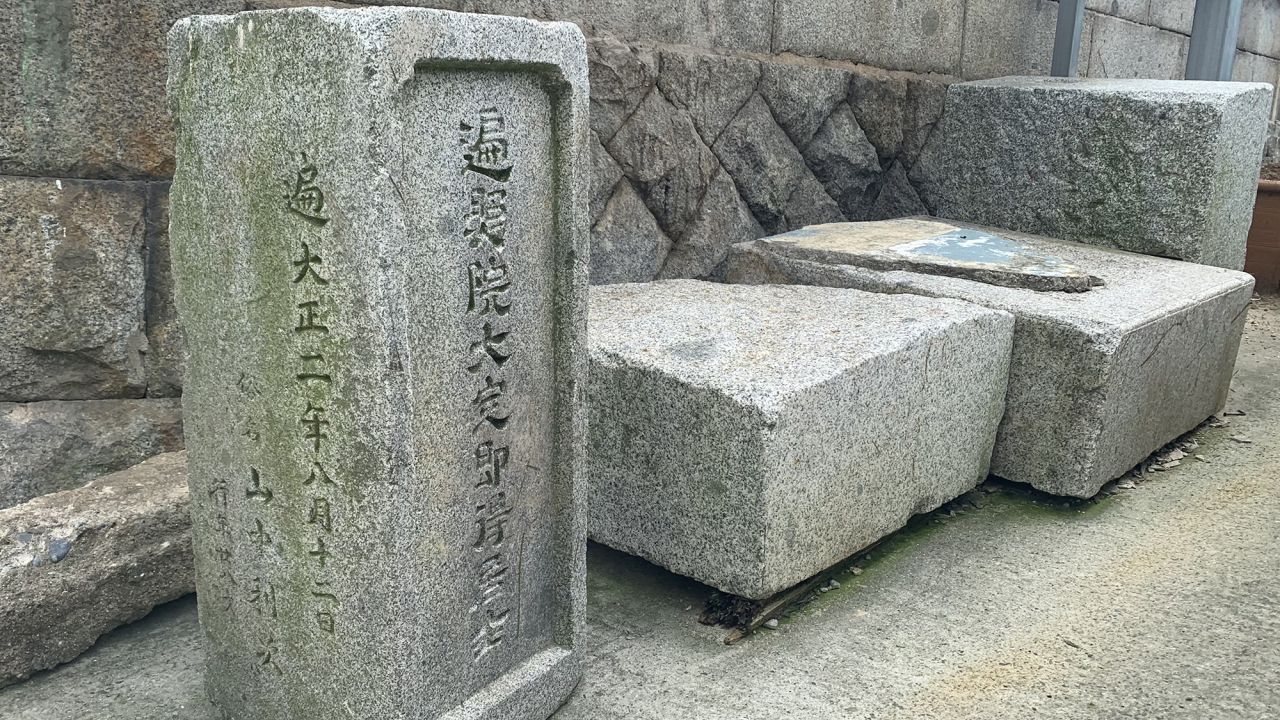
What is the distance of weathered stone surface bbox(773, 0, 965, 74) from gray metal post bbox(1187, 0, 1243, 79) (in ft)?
6.22

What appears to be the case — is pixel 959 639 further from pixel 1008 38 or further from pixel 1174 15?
pixel 1174 15

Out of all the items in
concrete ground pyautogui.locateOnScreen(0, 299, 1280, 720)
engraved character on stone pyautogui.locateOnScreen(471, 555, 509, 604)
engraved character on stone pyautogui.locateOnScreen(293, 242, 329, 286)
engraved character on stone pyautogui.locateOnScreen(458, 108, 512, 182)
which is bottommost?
concrete ground pyautogui.locateOnScreen(0, 299, 1280, 720)

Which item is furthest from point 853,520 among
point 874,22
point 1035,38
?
point 1035,38

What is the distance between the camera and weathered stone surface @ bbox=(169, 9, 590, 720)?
4.47 ft

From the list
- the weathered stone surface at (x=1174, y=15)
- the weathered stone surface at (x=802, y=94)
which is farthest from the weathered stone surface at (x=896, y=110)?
the weathered stone surface at (x=1174, y=15)

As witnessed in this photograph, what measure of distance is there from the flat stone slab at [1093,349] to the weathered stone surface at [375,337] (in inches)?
58.6

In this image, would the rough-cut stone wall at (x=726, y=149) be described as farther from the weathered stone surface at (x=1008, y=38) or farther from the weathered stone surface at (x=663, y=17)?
the weathered stone surface at (x=1008, y=38)

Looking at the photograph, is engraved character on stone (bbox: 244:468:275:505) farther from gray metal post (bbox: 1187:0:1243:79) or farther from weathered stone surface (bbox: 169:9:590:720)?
gray metal post (bbox: 1187:0:1243:79)

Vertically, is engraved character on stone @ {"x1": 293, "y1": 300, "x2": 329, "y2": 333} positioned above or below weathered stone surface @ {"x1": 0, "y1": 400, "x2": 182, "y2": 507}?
above

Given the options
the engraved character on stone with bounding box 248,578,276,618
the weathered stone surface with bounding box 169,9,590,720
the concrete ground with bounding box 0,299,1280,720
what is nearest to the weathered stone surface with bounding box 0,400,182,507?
the concrete ground with bounding box 0,299,1280,720

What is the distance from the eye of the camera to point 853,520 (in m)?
2.26

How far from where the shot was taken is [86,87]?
1.99 meters

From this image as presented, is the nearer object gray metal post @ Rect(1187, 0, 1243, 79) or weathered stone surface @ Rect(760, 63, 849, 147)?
weathered stone surface @ Rect(760, 63, 849, 147)

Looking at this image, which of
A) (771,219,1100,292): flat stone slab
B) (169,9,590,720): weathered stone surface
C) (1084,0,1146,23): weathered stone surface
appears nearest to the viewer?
(169,9,590,720): weathered stone surface
